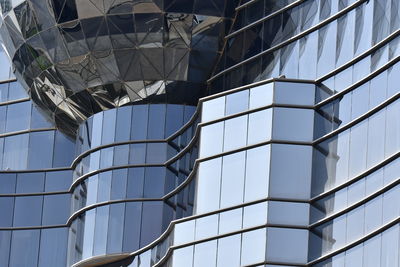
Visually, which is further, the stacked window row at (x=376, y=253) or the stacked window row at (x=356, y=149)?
the stacked window row at (x=356, y=149)

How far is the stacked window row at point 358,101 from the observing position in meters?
47.7

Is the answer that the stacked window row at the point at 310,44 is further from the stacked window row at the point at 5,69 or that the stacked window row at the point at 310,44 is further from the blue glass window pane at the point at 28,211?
the stacked window row at the point at 5,69

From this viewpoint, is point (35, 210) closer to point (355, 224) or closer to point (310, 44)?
point (310, 44)

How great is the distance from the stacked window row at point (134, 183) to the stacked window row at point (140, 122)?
1.00 m

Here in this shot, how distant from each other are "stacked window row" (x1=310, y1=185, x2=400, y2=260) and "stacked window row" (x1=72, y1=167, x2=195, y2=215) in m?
7.52

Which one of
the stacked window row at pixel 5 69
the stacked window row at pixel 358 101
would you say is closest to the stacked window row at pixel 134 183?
the stacked window row at pixel 358 101

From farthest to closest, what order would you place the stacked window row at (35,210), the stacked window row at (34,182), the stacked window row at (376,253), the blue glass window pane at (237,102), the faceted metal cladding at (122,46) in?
the stacked window row at (34,182) < the stacked window row at (35,210) < the faceted metal cladding at (122,46) < the blue glass window pane at (237,102) < the stacked window row at (376,253)

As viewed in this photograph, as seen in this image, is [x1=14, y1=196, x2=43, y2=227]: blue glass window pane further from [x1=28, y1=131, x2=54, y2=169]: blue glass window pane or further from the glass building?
[x1=28, y1=131, x2=54, y2=169]: blue glass window pane

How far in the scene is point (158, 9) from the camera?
54969mm

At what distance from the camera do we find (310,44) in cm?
5172

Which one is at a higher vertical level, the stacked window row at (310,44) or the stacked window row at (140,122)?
the stacked window row at (310,44)

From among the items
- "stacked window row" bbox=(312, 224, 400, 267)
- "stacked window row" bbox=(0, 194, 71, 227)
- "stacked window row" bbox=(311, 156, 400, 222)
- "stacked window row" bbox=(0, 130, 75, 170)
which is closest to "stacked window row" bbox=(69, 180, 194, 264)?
"stacked window row" bbox=(0, 194, 71, 227)

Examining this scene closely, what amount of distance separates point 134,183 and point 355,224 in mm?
10425

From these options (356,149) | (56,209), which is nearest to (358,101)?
(356,149)
